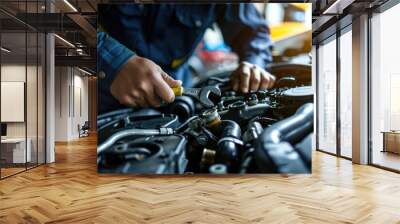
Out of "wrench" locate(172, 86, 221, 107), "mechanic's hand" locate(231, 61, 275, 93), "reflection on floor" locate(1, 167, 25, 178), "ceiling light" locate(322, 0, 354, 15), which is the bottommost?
"reflection on floor" locate(1, 167, 25, 178)

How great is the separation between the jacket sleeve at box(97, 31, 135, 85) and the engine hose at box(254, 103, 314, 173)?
8.19 ft

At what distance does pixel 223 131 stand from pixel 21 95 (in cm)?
375

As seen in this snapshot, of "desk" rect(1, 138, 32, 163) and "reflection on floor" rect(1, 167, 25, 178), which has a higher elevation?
"desk" rect(1, 138, 32, 163)

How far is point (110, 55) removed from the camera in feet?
20.0

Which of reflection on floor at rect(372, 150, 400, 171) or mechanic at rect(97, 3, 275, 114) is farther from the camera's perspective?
reflection on floor at rect(372, 150, 400, 171)

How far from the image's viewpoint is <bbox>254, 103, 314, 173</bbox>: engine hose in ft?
19.3

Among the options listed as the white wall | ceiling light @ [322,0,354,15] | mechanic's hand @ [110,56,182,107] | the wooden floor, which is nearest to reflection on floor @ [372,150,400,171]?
the wooden floor

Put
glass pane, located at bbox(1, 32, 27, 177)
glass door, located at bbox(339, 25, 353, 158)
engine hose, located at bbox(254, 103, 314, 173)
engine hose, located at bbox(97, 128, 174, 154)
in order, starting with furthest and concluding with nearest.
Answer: glass door, located at bbox(339, 25, 353, 158) → glass pane, located at bbox(1, 32, 27, 177) → engine hose, located at bbox(97, 128, 174, 154) → engine hose, located at bbox(254, 103, 314, 173)

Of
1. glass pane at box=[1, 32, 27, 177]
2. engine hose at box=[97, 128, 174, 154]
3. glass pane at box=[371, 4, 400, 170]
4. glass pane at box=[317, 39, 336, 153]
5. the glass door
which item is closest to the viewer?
engine hose at box=[97, 128, 174, 154]

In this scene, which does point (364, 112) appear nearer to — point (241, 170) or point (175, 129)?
point (241, 170)

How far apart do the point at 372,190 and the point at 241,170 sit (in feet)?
6.09

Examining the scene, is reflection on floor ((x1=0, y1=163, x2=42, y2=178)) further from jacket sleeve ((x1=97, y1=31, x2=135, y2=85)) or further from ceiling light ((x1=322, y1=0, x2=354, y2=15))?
ceiling light ((x1=322, y1=0, x2=354, y2=15))

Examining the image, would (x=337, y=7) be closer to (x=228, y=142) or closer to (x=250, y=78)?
(x=250, y=78)

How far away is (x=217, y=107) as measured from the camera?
19.7ft
